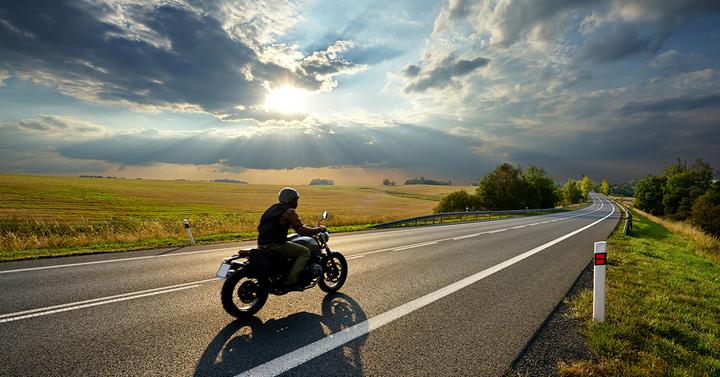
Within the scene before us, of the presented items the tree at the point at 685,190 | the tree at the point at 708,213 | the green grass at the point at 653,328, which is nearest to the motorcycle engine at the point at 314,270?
the green grass at the point at 653,328

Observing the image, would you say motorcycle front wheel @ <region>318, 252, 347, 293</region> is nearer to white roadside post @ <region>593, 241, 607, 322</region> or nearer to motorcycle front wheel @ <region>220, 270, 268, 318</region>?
motorcycle front wheel @ <region>220, 270, 268, 318</region>

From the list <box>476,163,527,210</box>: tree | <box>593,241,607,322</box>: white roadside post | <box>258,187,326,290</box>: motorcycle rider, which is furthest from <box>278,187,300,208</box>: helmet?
<box>476,163,527,210</box>: tree

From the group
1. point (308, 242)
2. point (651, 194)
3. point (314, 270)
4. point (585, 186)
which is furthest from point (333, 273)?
point (585, 186)

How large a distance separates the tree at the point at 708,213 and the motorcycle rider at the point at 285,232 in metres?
50.4

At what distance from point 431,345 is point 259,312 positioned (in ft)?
8.30

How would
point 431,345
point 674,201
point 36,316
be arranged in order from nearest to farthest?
1. point 431,345
2. point 36,316
3. point 674,201

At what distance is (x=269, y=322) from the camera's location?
4.27 metres

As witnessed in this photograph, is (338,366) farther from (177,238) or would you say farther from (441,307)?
(177,238)

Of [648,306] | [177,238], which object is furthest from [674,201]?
[177,238]

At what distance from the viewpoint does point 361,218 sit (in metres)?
22.2

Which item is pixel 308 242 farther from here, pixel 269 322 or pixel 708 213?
pixel 708 213

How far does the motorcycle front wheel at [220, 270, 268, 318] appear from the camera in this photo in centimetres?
423

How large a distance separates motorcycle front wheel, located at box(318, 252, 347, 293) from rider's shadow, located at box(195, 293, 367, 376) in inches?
24.1

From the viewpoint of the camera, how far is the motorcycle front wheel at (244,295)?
423cm
